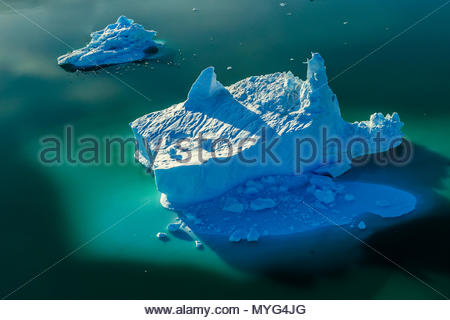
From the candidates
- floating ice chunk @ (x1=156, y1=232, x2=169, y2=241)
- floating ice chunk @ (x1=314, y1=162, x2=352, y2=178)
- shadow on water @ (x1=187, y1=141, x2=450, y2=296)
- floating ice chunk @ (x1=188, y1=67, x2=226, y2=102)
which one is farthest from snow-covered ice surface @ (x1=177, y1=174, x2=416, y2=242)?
floating ice chunk @ (x1=188, y1=67, x2=226, y2=102)

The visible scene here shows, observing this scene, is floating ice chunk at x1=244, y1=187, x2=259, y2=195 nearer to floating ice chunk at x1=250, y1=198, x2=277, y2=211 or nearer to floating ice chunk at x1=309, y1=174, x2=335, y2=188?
floating ice chunk at x1=250, y1=198, x2=277, y2=211

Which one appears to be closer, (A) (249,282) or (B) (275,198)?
(A) (249,282)

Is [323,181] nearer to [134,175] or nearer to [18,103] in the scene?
[134,175]

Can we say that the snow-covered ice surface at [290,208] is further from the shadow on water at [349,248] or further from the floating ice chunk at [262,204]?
the shadow on water at [349,248]

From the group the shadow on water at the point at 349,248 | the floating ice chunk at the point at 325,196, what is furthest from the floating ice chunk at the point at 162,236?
the floating ice chunk at the point at 325,196

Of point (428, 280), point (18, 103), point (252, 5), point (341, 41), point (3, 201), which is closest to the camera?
point (428, 280)

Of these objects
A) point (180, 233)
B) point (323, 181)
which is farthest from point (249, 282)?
point (323, 181)
